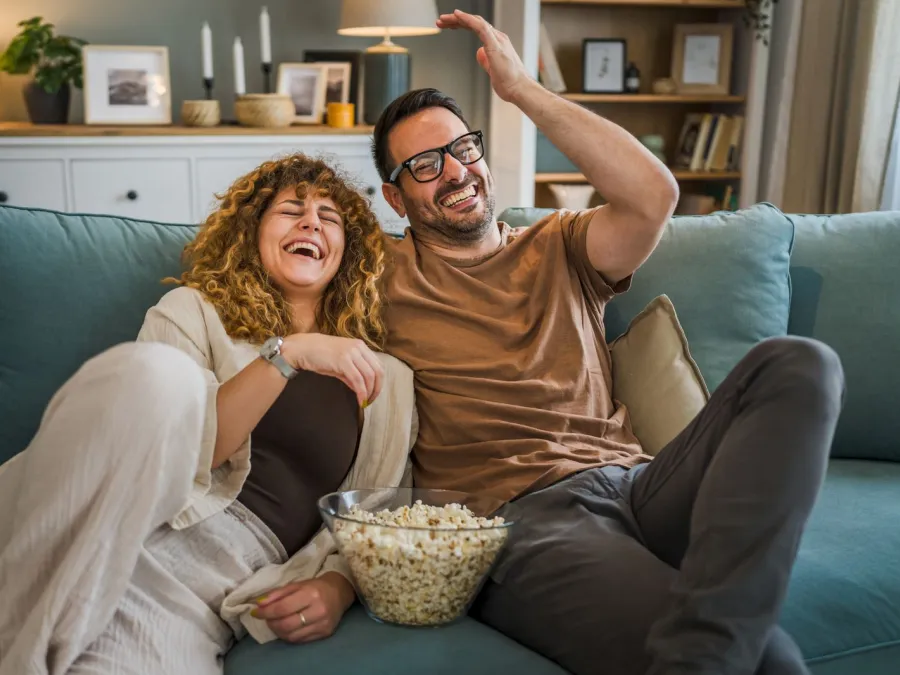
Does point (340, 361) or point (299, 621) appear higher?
point (340, 361)

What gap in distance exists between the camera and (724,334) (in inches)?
78.0

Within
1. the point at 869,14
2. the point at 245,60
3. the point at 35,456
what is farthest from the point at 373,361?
the point at 245,60

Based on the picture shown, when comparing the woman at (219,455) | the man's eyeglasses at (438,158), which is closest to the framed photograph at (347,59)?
the man's eyeglasses at (438,158)

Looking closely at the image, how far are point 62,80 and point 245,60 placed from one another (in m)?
0.78

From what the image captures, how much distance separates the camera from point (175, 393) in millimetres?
1243

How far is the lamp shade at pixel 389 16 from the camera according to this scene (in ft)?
12.2

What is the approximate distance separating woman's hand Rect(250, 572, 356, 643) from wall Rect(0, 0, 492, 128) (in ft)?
10.7

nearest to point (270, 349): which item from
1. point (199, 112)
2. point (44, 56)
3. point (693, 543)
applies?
point (693, 543)

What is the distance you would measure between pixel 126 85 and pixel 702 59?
2.45 meters

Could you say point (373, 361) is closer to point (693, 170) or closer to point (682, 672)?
point (682, 672)

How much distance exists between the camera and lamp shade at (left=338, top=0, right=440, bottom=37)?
3725 millimetres

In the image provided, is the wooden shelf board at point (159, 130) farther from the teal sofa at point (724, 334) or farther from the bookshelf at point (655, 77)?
the teal sofa at point (724, 334)

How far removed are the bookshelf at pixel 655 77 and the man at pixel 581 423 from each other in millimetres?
2464

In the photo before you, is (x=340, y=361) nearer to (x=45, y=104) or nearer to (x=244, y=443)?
(x=244, y=443)
